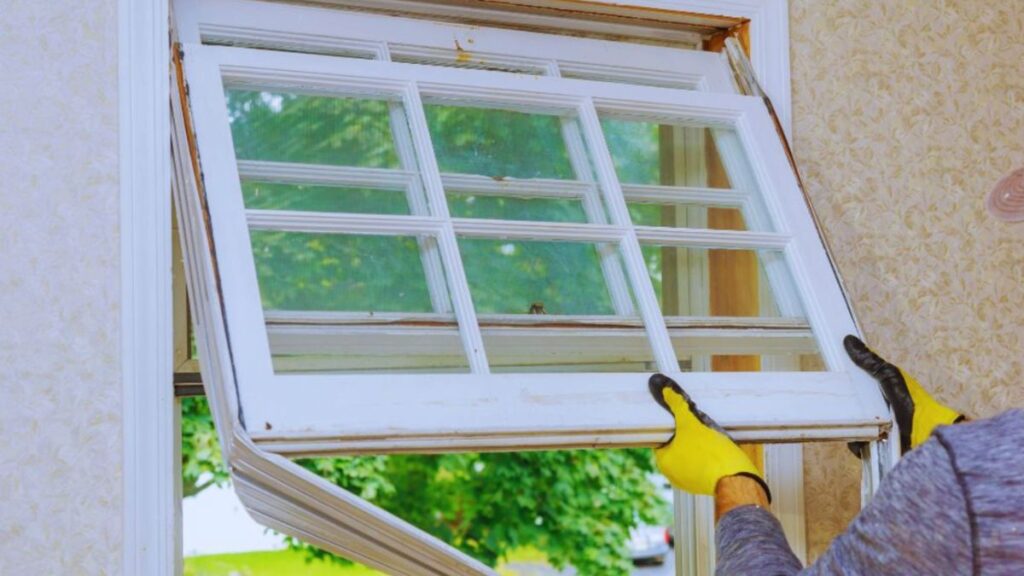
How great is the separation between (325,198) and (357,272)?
0.12 meters

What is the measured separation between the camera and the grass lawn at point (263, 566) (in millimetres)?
6039

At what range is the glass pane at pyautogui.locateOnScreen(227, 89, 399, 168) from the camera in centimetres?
153

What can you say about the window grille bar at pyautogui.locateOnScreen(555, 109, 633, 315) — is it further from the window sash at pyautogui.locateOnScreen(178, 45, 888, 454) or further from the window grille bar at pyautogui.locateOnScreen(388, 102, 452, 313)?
the window grille bar at pyautogui.locateOnScreen(388, 102, 452, 313)

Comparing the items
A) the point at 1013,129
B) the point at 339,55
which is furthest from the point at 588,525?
the point at 339,55

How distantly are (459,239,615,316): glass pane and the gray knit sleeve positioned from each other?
67cm

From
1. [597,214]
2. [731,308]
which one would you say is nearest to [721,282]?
[731,308]

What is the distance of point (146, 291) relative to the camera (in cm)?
152

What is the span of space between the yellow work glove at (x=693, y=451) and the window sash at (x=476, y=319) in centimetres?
2

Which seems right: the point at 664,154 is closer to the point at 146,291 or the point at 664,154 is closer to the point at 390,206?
the point at 390,206

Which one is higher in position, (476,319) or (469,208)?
(469,208)

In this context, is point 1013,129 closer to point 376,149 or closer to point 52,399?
point 376,149

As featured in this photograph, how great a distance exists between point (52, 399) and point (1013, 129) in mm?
1729

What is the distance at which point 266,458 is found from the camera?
1.21 m

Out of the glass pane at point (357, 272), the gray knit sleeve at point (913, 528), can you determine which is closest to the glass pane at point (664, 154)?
the glass pane at point (357, 272)
